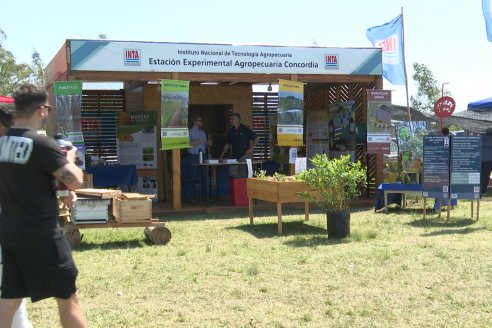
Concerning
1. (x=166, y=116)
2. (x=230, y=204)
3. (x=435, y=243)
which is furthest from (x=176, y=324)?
(x=230, y=204)

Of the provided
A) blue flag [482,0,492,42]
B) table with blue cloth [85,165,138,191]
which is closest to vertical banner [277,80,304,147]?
table with blue cloth [85,165,138,191]

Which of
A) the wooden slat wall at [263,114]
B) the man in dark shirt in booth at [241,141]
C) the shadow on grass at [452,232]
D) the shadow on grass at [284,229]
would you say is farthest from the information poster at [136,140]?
the shadow on grass at [452,232]

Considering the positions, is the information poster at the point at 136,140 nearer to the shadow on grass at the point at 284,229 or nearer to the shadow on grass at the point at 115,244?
the shadow on grass at the point at 284,229

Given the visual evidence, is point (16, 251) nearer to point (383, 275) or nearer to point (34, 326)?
point (34, 326)

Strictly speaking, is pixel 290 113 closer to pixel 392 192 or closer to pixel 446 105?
pixel 392 192

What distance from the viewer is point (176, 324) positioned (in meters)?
4.60

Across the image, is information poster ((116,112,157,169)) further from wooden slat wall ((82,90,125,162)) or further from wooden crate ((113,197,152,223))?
wooden crate ((113,197,152,223))

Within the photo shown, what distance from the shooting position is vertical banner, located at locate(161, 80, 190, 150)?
10.7 m

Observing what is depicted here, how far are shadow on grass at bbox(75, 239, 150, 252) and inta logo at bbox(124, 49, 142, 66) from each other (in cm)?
347

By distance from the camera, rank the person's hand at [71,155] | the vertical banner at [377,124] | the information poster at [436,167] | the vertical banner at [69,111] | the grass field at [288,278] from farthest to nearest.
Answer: the vertical banner at [377,124]
the vertical banner at [69,111]
the information poster at [436,167]
the grass field at [288,278]
the person's hand at [71,155]

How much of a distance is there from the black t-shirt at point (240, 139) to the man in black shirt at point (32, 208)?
9513 mm

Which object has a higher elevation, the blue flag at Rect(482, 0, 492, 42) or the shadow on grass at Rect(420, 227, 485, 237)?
the blue flag at Rect(482, 0, 492, 42)

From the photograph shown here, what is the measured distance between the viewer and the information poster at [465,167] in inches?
373

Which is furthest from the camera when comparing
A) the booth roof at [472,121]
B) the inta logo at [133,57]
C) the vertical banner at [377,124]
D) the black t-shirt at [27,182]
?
the booth roof at [472,121]
